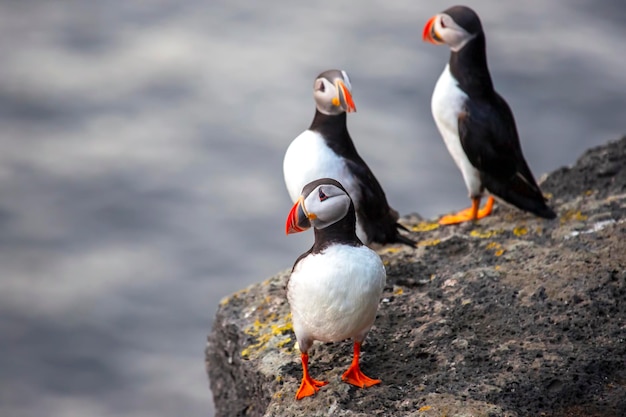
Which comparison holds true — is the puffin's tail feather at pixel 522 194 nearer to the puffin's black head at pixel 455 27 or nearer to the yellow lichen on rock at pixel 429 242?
the yellow lichen on rock at pixel 429 242

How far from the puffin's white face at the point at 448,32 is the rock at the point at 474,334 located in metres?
1.27

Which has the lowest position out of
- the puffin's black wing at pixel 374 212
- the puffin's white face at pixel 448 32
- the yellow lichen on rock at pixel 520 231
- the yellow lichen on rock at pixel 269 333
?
the yellow lichen on rock at pixel 269 333

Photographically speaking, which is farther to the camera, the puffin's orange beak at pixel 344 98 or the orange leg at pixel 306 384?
the puffin's orange beak at pixel 344 98

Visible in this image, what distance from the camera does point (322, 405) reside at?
4211mm

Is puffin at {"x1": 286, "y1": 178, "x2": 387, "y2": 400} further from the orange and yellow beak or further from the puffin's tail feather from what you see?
the orange and yellow beak

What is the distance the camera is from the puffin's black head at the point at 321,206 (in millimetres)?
4355

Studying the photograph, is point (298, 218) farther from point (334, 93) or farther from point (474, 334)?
point (334, 93)

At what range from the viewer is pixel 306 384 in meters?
4.33

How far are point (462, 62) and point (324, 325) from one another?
2.81 meters

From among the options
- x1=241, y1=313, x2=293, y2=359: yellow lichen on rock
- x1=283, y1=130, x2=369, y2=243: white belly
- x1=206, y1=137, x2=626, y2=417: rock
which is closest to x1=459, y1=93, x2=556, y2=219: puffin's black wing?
x1=206, y1=137, x2=626, y2=417: rock

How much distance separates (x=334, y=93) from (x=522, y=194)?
1.46 metres

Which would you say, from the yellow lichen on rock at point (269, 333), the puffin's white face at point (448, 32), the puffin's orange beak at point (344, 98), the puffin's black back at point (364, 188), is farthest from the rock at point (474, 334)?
the puffin's white face at point (448, 32)

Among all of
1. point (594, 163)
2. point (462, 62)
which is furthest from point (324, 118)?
point (594, 163)

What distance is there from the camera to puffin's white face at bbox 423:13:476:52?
6539 millimetres
